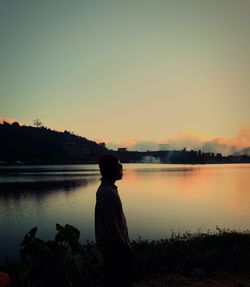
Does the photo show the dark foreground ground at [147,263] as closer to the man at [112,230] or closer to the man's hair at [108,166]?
the man at [112,230]

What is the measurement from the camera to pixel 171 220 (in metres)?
34.4

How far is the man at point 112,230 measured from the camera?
6996 millimetres

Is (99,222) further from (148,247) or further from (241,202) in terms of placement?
(241,202)

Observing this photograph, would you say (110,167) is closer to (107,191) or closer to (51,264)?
(107,191)

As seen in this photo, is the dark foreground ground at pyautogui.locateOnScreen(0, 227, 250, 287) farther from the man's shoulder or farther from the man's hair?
the man's hair

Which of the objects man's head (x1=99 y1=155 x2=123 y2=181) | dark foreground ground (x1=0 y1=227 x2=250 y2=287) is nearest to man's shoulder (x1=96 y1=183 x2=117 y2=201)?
man's head (x1=99 y1=155 x2=123 y2=181)

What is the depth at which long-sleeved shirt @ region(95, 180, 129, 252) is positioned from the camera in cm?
698

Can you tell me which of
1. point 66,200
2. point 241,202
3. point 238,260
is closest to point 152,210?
point 241,202

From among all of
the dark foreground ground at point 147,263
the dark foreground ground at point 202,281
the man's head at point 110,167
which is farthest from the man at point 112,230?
the dark foreground ground at point 202,281

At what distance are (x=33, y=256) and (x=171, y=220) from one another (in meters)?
27.2

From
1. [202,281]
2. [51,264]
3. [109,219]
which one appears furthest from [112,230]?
[202,281]

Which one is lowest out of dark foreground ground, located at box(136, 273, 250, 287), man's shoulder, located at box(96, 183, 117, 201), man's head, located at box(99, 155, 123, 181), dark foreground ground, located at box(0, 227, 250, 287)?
dark foreground ground, located at box(136, 273, 250, 287)

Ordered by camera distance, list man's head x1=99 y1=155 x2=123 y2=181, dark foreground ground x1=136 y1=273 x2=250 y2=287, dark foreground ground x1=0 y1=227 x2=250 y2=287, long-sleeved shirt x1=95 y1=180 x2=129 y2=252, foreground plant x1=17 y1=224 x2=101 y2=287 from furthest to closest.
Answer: dark foreground ground x1=136 y1=273 x2=250 y2=287
dark foreground ground x1=0 y1=227 x2=250 y2=287
foreground plant x1=17 y1=224 x2=101 y2=287
man's head x1=99 y1=155 x2=123 y2=181
long-sleeved shirt x1=95 y1=180 x2=129 y2=252

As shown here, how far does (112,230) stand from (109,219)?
0.66 feet
